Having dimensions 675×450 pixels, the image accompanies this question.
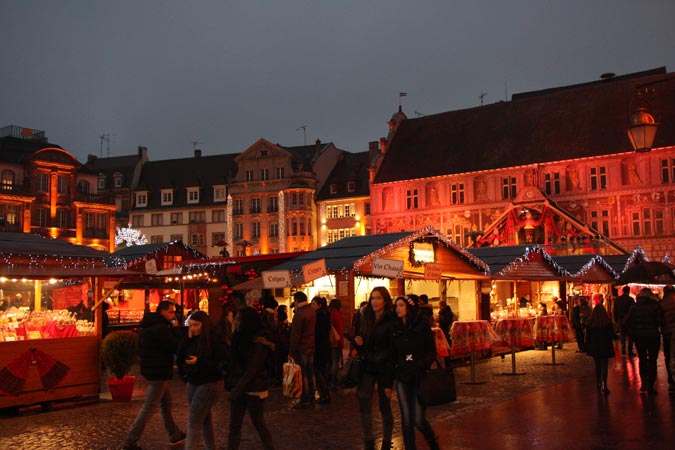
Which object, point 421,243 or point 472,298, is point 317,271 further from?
point 472,298

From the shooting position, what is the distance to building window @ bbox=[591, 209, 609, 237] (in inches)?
1783

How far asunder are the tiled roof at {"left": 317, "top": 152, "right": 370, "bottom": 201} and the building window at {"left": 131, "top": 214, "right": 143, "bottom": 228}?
16.4 meters

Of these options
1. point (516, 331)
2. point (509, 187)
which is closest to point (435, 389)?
point (516, 331)

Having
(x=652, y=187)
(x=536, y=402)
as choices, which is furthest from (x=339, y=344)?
(x=652, y=187)

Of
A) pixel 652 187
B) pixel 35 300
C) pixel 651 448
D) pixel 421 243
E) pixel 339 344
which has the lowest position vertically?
pixel 651 448

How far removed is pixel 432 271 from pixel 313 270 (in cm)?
382

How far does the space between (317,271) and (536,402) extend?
536 centimetres

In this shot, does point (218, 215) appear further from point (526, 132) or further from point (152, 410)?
point (152, 410)

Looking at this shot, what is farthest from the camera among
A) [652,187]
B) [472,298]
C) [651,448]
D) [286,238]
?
[286,238]

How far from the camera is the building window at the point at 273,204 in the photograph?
202 ft

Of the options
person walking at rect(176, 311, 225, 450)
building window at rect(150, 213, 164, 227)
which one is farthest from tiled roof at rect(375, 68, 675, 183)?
person walking at rect(176, 311, 225, 450)

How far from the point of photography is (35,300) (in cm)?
1432

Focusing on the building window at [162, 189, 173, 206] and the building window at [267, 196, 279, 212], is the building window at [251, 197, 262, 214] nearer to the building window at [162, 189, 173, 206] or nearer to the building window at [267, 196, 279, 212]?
the building window at [267, 196, 279, 212]

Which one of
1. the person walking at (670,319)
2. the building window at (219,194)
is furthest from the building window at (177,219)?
the person walking at (670,319)
